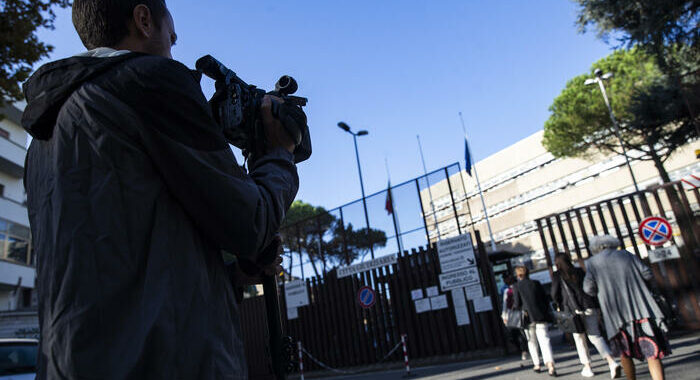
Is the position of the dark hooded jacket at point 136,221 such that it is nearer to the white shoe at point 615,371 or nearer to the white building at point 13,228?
the white shoe at point 615,371

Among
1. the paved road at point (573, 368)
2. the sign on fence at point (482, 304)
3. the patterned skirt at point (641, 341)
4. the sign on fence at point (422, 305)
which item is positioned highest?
the sign on fence at point (422, 305)

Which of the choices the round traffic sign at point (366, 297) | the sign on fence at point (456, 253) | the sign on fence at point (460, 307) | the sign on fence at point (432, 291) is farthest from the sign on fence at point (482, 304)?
the round traffic sign at point (366, 297)

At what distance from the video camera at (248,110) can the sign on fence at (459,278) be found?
1181 centimetres

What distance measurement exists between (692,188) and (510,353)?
19.2 ft

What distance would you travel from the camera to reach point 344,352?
14.7m

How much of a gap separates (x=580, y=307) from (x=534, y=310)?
1.07 meters

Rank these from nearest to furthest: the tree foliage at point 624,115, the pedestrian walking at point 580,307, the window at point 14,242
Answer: the pedestrian walking at point 580,307
the tree foliage at point 624,115
the window at point 14,242

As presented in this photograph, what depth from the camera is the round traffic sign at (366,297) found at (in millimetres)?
13609

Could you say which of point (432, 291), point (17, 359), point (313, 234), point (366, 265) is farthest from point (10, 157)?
point (432, 291)

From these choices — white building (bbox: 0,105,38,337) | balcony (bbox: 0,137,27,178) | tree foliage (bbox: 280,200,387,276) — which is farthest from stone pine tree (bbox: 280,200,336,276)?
balcony (bbox: 0,137,27,178)

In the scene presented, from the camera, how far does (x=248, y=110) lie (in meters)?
1.18

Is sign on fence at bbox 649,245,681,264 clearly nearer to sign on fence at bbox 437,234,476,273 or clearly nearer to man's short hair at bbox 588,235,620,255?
sign on fence at bbox 437,234,476,273

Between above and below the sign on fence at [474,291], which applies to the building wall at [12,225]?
above

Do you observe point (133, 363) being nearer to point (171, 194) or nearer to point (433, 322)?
point (171, 194)
